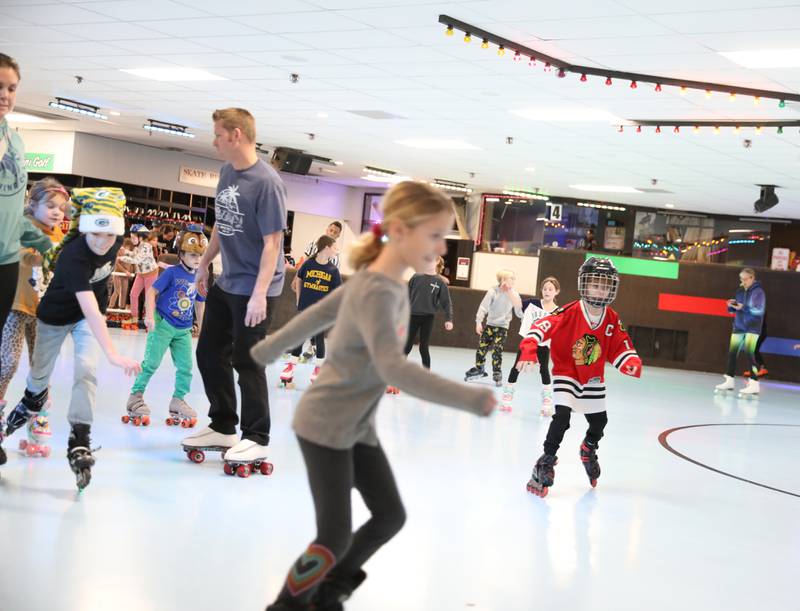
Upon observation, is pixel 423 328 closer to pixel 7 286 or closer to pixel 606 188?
pixel 7 286

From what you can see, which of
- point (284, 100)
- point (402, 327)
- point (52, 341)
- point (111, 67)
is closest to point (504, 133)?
point (284, 100)

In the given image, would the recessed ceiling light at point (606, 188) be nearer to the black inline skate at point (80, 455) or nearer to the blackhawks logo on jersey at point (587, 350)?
the blackhawks logo on jersey at point (587, 350)

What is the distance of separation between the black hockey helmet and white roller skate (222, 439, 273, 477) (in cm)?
180

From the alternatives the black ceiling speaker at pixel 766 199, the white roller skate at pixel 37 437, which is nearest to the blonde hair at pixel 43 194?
the white roller skate at pixel 37 437

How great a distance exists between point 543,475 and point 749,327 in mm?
9311

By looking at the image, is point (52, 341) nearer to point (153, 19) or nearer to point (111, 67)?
point (153, 19)

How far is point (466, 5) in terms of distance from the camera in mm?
6426

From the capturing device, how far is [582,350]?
4.86m

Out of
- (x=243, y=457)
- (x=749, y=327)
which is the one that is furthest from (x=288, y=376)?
(x=749, y=327)

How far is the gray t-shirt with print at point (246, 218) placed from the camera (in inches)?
161

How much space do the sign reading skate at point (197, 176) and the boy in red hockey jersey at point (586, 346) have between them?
624 inches

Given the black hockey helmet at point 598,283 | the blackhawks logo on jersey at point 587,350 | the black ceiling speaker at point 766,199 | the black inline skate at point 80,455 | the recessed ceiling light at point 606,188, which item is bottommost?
the black inline skate at point 80,455

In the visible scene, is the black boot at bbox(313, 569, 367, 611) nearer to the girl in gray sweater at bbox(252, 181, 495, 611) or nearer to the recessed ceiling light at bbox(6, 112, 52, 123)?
the girl in gray sweater at bbox(252, 181, 495, 611)

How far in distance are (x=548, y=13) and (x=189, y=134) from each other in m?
10.6
